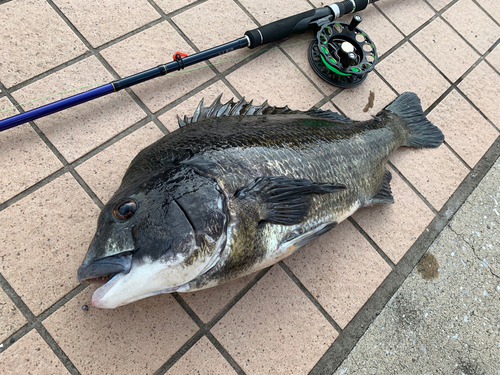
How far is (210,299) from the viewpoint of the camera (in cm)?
214

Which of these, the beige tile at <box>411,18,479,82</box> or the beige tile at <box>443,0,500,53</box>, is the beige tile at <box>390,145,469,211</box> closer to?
the beige tile at <box>411,18,479,82</box>

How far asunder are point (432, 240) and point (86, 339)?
2525 mm

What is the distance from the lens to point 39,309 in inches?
74.6

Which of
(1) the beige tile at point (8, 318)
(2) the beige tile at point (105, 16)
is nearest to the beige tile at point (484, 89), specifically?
(2) the beige tile at point (105, 16)

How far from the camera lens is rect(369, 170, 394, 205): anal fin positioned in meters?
2.51

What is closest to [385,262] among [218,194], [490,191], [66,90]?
[490,191]

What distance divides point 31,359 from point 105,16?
7.87 ft

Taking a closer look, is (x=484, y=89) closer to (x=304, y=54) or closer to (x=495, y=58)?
(x=495, y=58)

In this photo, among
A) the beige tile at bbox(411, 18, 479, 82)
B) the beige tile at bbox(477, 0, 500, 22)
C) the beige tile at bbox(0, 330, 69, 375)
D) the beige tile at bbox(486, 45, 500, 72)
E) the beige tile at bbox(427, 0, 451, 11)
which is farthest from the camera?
the beige tile at bbox(477, 0, 500, 22)

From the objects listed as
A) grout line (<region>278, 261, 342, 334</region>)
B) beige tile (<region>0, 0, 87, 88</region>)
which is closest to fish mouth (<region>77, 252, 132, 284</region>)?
grout line (<region>278, 261, 342, 334</region>)

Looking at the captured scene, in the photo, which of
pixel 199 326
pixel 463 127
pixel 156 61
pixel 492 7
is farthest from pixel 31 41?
pixel 492 7

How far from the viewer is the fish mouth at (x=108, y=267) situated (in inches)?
56.9

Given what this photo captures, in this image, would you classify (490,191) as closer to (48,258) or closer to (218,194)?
(218,194)

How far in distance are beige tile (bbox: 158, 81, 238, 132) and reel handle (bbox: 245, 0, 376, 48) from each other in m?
0.43
